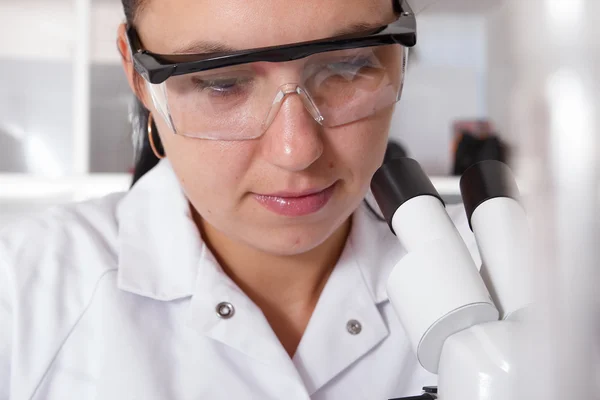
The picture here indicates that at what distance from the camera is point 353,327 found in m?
1.07

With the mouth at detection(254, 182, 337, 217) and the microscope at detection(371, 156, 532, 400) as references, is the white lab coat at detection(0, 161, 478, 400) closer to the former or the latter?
the mouth at detection(254, 182, 337, 217)

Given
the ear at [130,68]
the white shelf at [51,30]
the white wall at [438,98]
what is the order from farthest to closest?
the white wall at [438,98] < the white shelf at [51,30] < the ear at [130,68]

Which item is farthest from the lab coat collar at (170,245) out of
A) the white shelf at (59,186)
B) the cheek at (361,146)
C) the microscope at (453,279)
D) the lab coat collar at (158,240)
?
the white shelf at (59,186)

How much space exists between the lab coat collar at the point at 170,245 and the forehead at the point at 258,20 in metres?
0.33

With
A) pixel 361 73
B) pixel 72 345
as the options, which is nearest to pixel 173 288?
pixel 72 345

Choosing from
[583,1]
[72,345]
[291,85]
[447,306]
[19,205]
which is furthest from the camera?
[19,205]

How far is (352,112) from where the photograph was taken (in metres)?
0.89

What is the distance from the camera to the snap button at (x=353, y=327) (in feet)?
3.48

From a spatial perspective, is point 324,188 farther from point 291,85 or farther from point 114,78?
point 114,78

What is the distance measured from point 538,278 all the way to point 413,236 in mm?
373

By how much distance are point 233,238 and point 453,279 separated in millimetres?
488

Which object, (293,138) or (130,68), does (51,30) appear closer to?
(130,68)

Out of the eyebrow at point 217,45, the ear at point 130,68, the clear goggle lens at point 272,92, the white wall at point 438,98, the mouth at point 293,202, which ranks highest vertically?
the eyebrow at point 217,45

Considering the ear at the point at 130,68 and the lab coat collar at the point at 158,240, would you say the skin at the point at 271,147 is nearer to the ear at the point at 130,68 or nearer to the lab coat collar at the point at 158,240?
the ear at the point at 130,68
